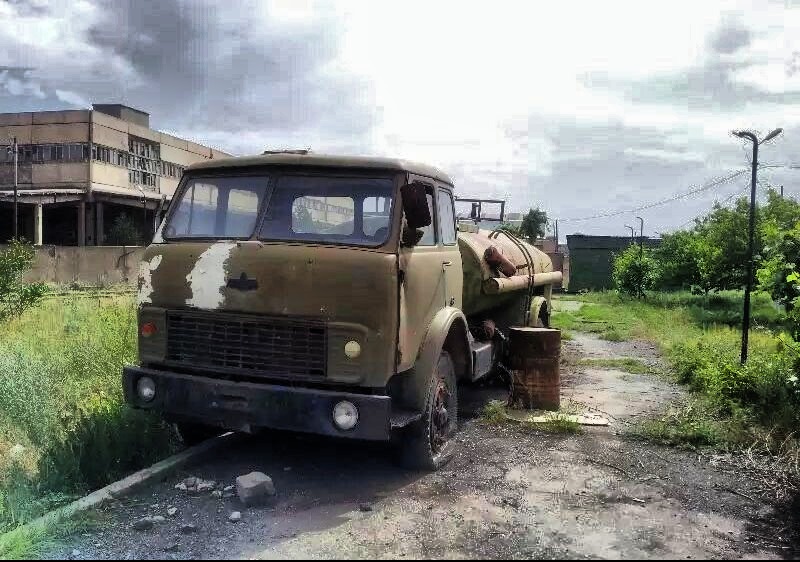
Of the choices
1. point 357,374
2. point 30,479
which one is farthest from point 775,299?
point 30,479

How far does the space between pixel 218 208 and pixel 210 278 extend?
70 centimetres

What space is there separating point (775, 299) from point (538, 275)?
329 cm

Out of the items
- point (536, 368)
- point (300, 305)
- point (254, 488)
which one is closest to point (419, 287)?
point (300, 305)

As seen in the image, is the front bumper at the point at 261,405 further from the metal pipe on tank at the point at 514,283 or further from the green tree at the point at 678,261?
the green tree at the point at 678,261

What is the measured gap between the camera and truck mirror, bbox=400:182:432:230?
4.55 m

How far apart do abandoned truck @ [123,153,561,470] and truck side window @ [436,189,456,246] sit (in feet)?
0.98

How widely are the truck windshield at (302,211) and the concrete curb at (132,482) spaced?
161cm

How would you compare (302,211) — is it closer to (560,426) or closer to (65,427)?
(65,427)

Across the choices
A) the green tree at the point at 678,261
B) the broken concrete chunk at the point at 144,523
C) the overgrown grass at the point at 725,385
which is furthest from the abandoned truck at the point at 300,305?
the green tree at the point at 678,261

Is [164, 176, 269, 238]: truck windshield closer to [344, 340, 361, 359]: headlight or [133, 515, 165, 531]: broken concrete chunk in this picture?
[344, 340, 361, 359]: headlight

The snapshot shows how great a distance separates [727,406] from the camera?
270 inches

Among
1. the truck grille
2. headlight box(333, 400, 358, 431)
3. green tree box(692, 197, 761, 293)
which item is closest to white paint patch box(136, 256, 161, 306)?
the truck grille

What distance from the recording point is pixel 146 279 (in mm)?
4840

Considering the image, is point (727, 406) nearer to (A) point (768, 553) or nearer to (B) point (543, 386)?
(B) point (543, 386)
